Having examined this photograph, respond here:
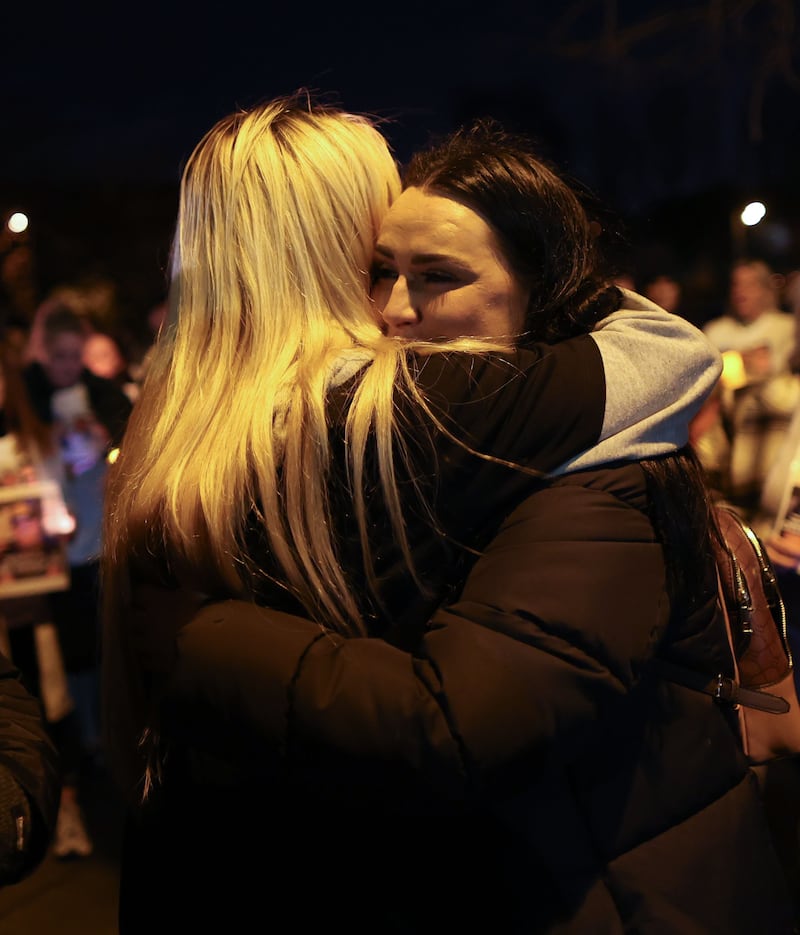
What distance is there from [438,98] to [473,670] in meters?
9.92

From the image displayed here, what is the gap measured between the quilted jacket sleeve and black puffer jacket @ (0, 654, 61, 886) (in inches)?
11.3

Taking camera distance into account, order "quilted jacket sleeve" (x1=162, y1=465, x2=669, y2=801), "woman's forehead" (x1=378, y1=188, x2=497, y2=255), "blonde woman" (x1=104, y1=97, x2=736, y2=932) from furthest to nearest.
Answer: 1. "woman's forehead" (x1=378, y1=188, x2=497, y2=255)
2. "blonde woman" (x1=104, y1=97, x2=736, y2=932)
3. "quilted jacket sleeve" (x1=162, y1=465, x2=669, y2=801)

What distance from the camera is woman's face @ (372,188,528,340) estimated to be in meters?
1.31

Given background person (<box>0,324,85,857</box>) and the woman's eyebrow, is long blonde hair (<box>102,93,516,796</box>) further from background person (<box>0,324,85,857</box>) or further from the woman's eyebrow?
background person (<box>0,324,85,857</box>)

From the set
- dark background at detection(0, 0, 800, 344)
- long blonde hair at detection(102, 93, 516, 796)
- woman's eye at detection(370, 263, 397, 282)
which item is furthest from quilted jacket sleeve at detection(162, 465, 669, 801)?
dark background at detection(0, 0, 800, 344)

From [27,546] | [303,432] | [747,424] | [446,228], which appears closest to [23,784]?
[303,432]

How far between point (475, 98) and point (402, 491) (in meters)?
10.6

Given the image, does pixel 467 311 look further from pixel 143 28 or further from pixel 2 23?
pixel 2 23

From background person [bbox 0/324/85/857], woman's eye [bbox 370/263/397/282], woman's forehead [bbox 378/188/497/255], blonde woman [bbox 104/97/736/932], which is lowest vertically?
background person [bbox 0/324/85/857]

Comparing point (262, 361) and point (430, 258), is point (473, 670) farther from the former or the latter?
point (430, 258)

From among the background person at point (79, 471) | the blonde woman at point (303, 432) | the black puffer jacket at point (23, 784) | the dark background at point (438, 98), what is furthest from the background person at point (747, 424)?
the black puffer jacket at point (23, 784)

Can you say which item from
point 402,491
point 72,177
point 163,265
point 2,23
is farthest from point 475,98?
point 72,177

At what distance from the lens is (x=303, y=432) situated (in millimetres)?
1056

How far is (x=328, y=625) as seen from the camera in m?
1.09
